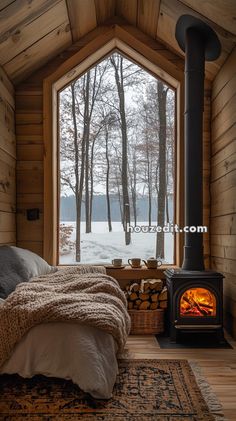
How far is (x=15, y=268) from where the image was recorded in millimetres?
2918

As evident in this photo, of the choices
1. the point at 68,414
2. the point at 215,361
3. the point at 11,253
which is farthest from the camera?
the point at 11,253

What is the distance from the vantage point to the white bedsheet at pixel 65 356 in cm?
209

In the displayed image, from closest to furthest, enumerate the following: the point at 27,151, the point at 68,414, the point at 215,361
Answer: the point at 68,414 < the point at 215,361 < the point at 27,151

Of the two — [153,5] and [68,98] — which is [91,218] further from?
[153,5]

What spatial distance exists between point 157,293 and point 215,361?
3.09ft

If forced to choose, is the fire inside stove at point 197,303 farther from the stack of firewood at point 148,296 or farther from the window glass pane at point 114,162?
the window glass pane at point 114,162

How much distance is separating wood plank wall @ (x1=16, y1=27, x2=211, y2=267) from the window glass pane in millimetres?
276

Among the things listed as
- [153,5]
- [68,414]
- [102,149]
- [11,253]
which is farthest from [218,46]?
[68,414]

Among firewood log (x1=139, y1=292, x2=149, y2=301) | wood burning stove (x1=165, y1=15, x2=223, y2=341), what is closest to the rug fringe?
wood burning stove (x1=165, y1=15, x2=223, y2=341)

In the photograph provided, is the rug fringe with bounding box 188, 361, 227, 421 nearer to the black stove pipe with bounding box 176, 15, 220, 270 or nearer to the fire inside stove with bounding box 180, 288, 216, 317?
the fire inside stove with bounding box 180, 288, 216, 317

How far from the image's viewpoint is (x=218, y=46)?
3.50m

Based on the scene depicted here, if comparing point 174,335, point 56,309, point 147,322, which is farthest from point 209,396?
point 147,322

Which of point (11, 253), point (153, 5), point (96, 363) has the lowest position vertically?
point (96, 363)

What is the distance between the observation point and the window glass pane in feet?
14.1
